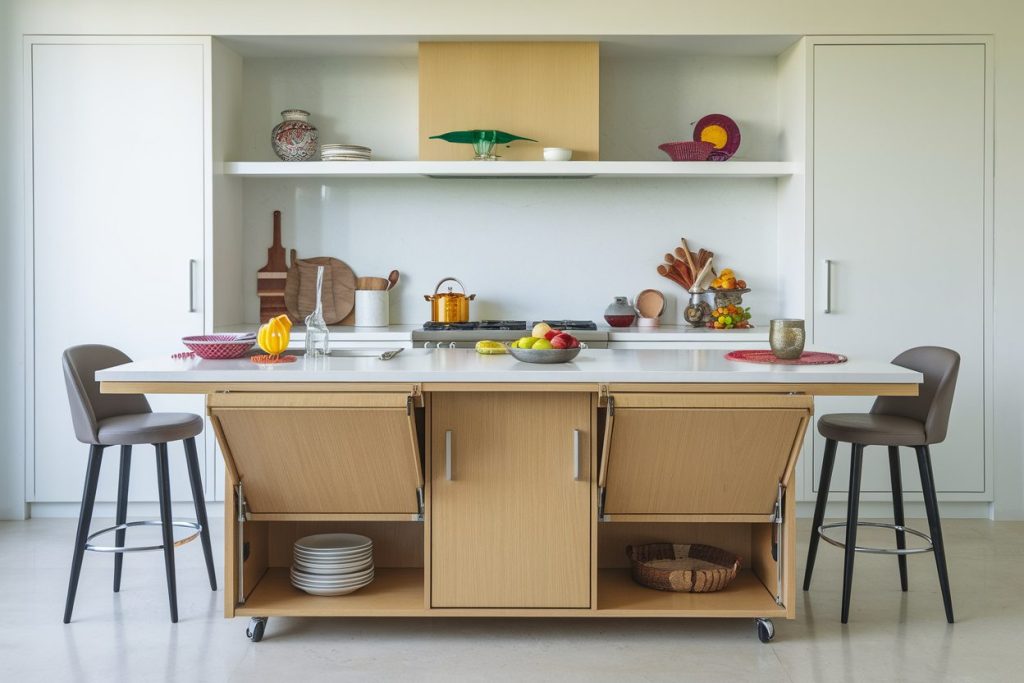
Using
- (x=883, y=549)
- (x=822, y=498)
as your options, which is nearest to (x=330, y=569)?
(x=822, y=498)

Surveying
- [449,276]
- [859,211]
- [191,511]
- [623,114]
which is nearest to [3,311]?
[191,511]

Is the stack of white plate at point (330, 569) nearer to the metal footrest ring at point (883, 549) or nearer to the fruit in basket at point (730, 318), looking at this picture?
the metal footrest ring at point (883, 549)

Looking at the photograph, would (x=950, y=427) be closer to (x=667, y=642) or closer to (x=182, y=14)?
(x=667, y=642)

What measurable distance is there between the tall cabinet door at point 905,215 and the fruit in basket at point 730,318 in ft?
1.24

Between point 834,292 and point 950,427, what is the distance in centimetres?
88

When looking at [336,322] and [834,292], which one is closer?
[834,292]

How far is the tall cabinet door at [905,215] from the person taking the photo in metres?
5.10

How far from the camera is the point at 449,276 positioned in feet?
19.0

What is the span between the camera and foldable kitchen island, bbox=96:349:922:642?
3.12 m

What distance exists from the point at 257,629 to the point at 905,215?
3615 millimetres

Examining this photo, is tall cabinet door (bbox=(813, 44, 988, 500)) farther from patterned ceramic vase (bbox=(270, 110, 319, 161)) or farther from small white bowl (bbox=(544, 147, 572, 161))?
patterned ceramic vase (bbox=(270, 110, 319, 161))

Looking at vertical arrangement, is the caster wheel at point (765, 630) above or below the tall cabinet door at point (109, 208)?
below

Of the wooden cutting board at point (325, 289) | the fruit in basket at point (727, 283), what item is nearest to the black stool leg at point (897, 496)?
the fruit in basket at point (727, 283)

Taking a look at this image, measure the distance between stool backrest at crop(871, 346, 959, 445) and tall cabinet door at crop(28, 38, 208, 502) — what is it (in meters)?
3.24
